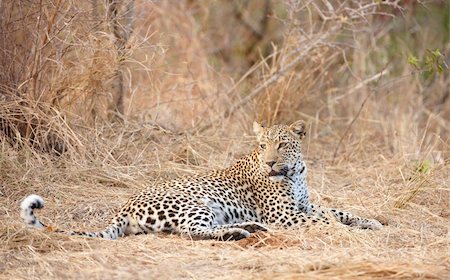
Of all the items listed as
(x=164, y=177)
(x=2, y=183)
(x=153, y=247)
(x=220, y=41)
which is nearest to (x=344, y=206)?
(x=164, y=177)

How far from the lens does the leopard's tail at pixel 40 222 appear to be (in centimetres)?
696

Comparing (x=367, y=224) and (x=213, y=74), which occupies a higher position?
(x=213, y=74)

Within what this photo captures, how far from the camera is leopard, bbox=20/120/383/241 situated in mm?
7660

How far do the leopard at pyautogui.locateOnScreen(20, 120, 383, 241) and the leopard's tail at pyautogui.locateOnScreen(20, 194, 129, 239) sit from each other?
12 millimetres

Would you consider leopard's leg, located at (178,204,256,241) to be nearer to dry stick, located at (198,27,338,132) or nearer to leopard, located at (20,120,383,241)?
leopard, located at (20,120,383,241)

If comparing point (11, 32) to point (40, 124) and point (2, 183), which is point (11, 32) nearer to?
point (40, 124)

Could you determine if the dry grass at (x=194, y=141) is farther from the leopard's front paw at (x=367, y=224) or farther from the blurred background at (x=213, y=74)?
the leopard's front paw at (x=367, y=224)

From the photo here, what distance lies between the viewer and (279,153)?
326 inches

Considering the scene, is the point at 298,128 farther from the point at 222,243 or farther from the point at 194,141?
the point at 194,141

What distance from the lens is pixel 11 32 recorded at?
9320 mm

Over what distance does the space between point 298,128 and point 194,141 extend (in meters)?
2.44

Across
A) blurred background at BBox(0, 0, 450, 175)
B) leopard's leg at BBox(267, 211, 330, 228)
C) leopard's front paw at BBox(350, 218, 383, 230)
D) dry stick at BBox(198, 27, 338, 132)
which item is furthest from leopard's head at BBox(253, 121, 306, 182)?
dry stick at BBox(198, 27, 338, 132)

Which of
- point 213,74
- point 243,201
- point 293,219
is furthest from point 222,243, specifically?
point 213,74

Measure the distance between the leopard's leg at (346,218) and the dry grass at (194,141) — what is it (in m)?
0.21
